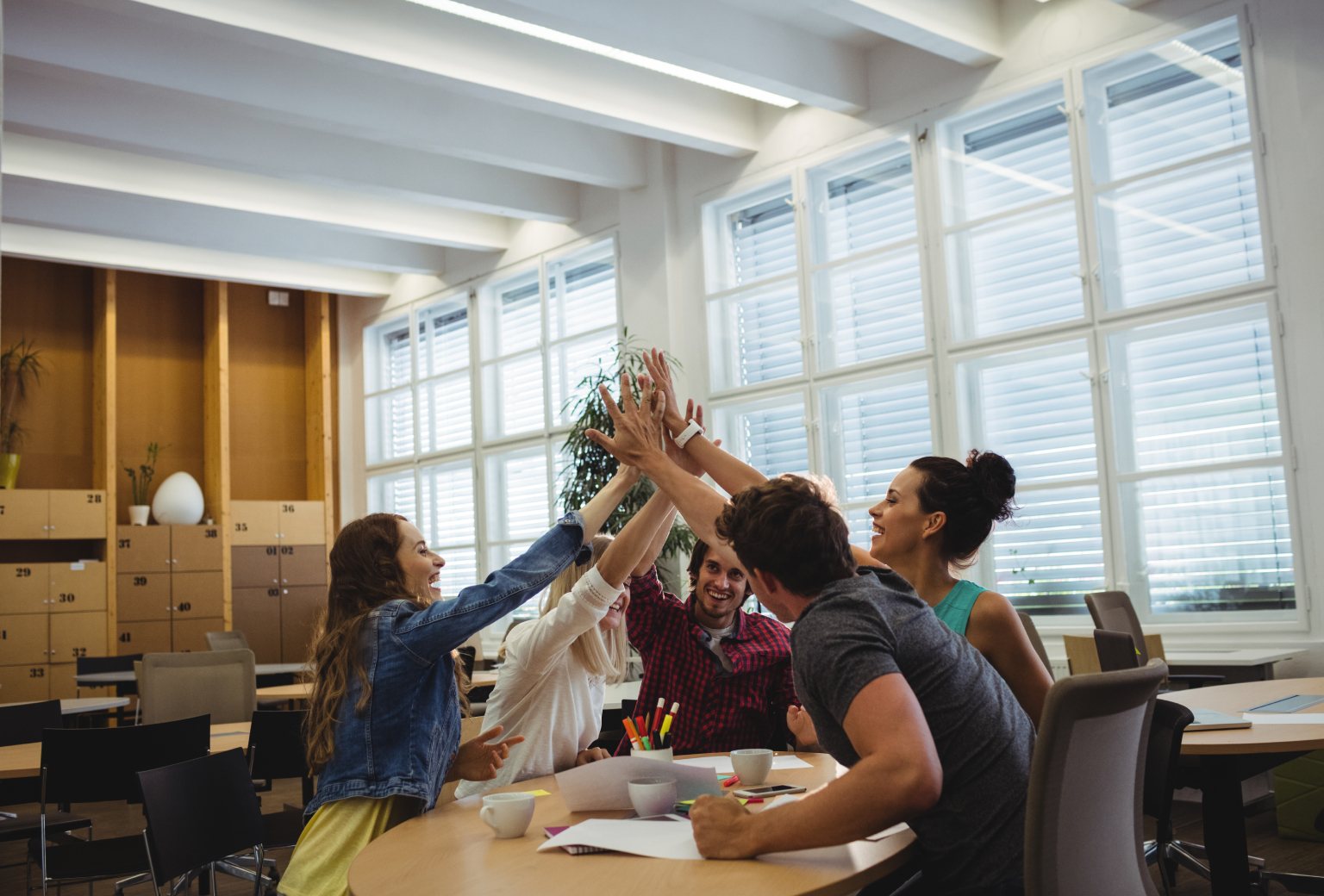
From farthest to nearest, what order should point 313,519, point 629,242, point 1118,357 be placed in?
point 313,519
point 629,242
point 1118,357

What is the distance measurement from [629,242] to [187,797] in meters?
6.24

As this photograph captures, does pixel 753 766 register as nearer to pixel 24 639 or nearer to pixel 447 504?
pixel 447 504

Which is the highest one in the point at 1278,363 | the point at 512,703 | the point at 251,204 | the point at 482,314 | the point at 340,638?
the point at 251,204

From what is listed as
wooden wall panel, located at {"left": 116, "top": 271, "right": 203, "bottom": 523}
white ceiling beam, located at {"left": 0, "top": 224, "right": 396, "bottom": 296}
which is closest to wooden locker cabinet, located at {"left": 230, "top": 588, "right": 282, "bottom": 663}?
wooden wall panel, located at {"left": 116, "top": 271, "right": 203, "bottom": 523}

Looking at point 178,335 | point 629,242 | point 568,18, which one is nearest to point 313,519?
point 178,335

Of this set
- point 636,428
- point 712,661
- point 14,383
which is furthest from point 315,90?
point 14,383

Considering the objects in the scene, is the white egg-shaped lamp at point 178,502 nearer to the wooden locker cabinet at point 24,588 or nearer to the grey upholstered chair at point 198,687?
the wooden locker cabinet at point 24,588

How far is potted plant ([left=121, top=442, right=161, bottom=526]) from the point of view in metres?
9.74

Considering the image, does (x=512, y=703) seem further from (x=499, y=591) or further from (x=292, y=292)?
(x=292, y=292)

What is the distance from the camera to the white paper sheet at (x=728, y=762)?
2248 millimetres

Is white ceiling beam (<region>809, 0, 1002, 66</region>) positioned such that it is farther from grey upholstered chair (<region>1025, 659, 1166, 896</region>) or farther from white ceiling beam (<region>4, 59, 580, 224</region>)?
grey upholstered chair (<region>1025, 659, 1166, 896</region>)

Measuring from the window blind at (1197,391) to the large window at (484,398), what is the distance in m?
3.93

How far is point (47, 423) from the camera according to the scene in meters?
9.98

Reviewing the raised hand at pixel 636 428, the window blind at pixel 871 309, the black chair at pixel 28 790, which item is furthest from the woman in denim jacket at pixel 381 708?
the window blind at pixel 871 309
